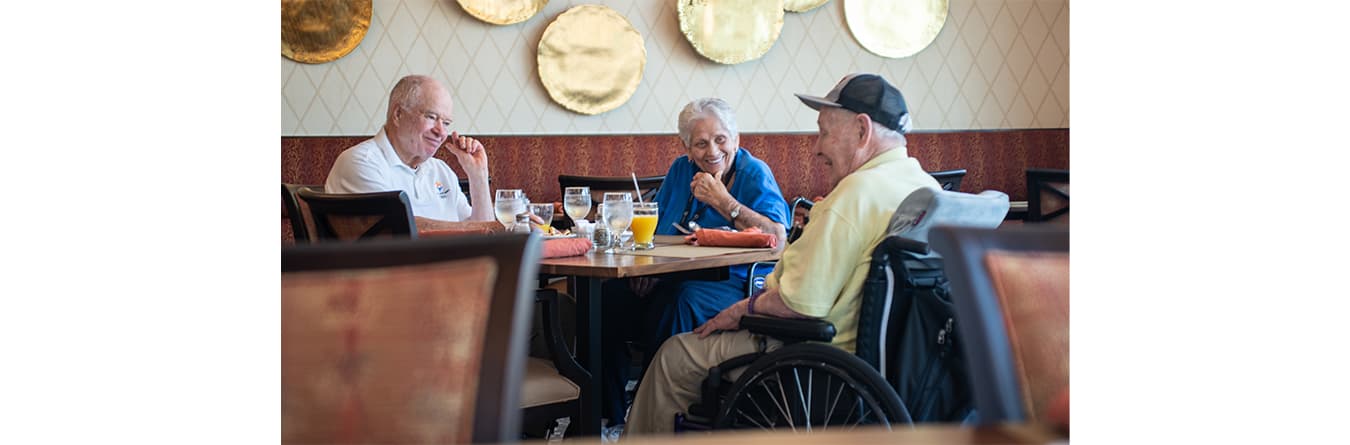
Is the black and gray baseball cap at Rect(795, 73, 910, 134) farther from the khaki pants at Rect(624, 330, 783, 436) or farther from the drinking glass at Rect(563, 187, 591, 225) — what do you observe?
the drinking glass at Rect(563, 187, 591, 225)

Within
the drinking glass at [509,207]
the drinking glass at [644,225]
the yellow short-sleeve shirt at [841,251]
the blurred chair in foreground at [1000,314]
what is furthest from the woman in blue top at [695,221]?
the blurred chair in foreground at [1000,314]

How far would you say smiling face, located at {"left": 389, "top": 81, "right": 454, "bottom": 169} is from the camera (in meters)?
3.19

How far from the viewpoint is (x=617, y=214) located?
8.13 feet

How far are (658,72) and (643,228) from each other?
Answer: 2537mm

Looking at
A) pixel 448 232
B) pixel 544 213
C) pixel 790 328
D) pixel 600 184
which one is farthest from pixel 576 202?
pixel 600 184

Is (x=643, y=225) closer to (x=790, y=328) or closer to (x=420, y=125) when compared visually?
(x=790, y=328)

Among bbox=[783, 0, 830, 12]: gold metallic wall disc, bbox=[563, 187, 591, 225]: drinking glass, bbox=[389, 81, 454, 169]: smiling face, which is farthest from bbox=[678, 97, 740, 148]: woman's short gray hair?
bbox=[783, 0, 830, 12]: gold metallic wall disc

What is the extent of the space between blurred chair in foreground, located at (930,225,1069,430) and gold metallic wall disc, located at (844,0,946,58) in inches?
176

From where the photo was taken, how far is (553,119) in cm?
497

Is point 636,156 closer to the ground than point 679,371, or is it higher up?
higher up
